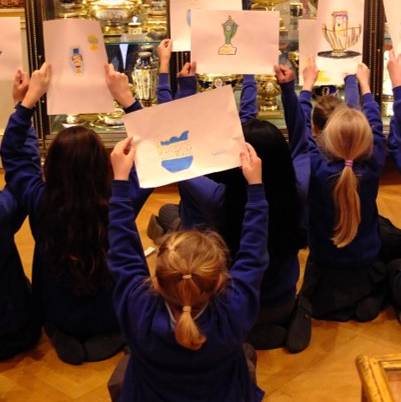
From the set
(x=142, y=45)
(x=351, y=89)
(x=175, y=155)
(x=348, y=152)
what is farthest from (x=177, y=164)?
(x=142, y=45)

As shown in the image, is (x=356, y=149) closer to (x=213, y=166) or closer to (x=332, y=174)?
(x=332, y=174)

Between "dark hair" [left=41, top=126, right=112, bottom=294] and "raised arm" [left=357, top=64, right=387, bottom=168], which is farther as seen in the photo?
"raised arm" [left=357, top=64, right=387, bottom=168]

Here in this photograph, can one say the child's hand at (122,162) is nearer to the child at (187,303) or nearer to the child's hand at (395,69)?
the child at (187,303)

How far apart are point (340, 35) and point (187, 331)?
1483 millimetres

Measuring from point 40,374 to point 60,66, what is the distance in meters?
0.92

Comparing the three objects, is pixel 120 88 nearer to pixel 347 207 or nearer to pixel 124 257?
pixel 124 257

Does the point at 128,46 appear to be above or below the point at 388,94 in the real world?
above

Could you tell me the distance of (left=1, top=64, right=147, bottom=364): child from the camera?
2.10m

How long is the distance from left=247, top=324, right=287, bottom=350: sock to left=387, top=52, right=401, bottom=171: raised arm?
2.11 ft

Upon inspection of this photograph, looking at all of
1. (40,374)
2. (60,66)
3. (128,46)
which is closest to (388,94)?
(128,46)

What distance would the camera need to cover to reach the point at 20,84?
2180 millimetres

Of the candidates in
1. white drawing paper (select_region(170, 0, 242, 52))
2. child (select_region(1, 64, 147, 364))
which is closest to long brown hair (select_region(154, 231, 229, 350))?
child (select_region(1, 64, 147, 364))

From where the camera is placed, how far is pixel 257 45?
2.24 meters

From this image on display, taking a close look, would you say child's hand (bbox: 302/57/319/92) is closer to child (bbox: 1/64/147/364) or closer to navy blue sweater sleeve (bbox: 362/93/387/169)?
navy blue sweater sleeve (bbox: 362/93/387/169)
